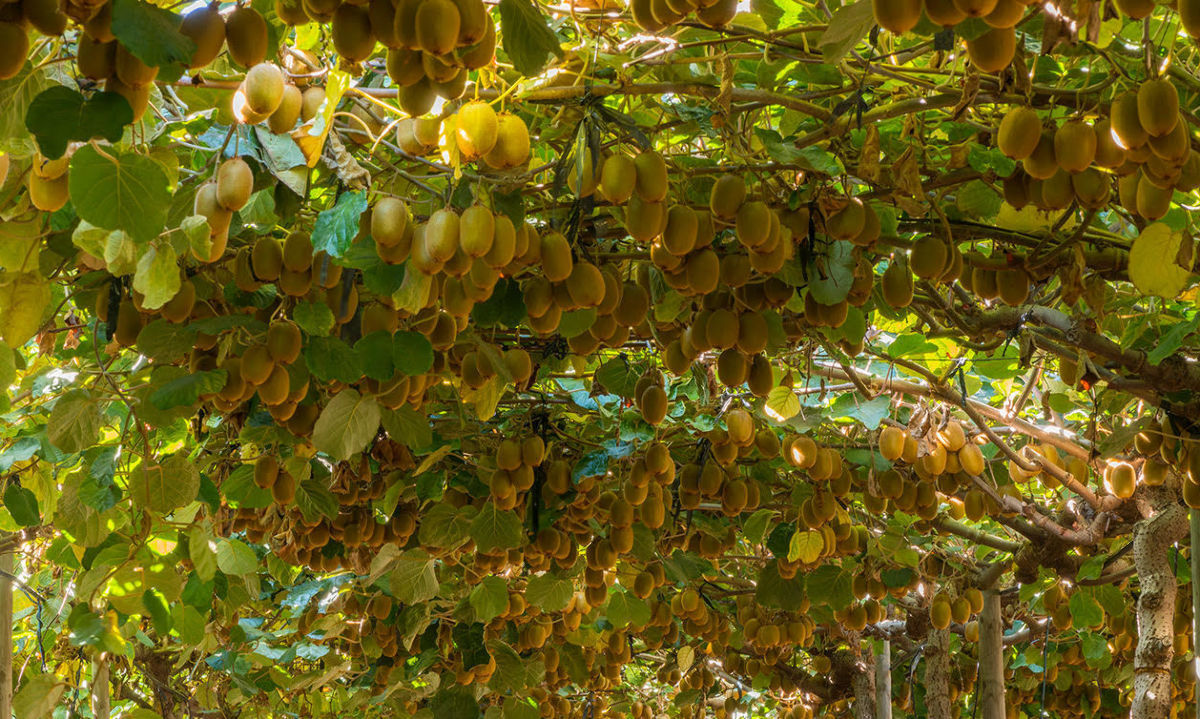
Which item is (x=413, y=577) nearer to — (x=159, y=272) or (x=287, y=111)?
(x=159, y=272)

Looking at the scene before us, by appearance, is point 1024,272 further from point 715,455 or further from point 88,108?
point 88,108

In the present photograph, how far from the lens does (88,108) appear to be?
1.27 meters

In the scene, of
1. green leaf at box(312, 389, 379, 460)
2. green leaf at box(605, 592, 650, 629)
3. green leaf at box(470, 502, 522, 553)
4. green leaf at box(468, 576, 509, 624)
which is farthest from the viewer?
green leaf at box(605, 592, 650, 629)

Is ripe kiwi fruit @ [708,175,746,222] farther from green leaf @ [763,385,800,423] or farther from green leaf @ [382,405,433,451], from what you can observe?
green leaf @ [763,385,800,423]

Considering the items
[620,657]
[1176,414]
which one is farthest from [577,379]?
[620,657]

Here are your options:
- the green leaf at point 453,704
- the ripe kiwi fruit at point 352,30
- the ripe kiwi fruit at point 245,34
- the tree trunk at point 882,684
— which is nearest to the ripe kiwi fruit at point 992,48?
the ripe kiwi fruit at point 352,30

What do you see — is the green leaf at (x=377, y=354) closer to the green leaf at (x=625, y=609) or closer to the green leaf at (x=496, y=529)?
the green leaf at (x=496, y=529)

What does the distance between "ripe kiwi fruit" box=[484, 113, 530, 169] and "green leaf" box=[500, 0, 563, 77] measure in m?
0.13

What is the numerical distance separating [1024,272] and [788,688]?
18.5ft

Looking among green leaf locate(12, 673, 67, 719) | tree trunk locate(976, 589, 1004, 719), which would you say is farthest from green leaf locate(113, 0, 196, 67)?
tree trunk locate(976, 589, 1004, 719)

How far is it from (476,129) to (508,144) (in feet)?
0.20

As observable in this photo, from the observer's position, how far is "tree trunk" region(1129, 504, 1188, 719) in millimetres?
3506

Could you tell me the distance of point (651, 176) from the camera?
177 centimetres

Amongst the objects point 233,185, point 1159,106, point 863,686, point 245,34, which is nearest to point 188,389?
point 233,185
